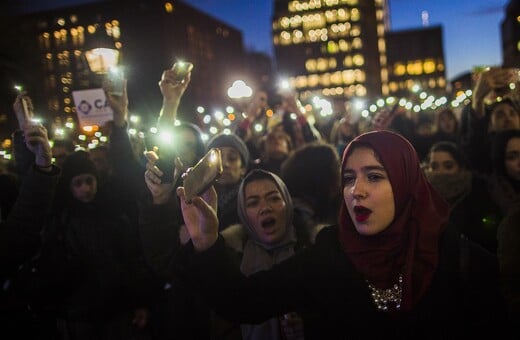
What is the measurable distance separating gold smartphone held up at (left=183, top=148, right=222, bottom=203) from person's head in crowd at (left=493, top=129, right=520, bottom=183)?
280cm

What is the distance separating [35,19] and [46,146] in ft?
223

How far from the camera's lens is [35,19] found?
62156mm

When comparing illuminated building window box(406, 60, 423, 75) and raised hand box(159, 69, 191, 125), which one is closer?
raised hand box(159, 69, 191, 125)

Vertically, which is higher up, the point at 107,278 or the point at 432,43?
the point at 432,43

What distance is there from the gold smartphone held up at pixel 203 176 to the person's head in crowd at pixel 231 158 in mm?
2270

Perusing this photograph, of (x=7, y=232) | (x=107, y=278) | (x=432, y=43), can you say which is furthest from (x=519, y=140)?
(x=432, y=43)

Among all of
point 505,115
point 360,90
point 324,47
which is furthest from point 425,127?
point 324,47

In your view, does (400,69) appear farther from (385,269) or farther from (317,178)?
(385,269)

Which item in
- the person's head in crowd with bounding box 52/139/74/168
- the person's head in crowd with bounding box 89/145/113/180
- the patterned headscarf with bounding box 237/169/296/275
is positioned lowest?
the patterned headscarf with bounding box 237/169/296/275

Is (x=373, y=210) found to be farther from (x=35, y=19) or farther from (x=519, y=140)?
(x=35, y=19)

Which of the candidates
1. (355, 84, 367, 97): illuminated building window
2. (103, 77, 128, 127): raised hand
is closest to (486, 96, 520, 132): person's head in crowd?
(103, 77, 128, 127): raised hand

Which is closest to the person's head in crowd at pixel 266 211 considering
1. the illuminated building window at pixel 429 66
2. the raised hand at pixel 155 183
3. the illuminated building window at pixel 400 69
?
the raised hand at pixel 155 183

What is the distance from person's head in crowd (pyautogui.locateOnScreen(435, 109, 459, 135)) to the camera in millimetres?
7418

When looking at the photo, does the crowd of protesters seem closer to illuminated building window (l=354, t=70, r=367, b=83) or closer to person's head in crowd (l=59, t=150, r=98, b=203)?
person's head in crowd (l=59, t=150, r=98, b=203)
